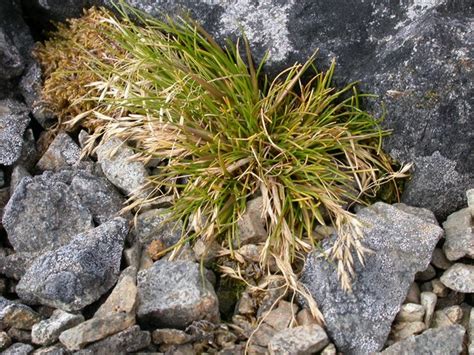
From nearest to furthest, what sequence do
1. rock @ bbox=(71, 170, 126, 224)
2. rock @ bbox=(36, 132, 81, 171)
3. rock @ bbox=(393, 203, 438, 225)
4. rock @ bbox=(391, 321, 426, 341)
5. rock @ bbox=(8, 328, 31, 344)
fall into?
rock @ bbox=(8, 328, 31, 344) < rock @ bbox=(391, 321, 426, 341) < rock @ bbox=(393, 203, 438, 225) < rock @ bbox=(71, 170, 126, 224) < rock @ bbox=(36, 132, 81, 171)

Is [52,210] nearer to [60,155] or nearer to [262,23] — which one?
[60,155]

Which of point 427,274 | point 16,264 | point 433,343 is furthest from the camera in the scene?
point 16,264

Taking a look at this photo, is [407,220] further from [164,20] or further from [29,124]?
[29,124]

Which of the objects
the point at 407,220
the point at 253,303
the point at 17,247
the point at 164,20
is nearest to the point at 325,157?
the point at 407,220

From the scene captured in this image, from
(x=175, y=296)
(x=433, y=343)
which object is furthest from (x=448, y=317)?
(x=175, y=296)

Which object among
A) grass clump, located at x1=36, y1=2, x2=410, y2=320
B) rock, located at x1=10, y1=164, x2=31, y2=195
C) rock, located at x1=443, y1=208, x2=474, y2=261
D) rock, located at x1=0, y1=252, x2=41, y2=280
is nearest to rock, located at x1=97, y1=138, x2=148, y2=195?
grass clump, located at x1=36, y1=2, x2=410, y2=320

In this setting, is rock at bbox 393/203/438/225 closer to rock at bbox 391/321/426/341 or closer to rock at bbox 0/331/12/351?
rock at bbox 391/321/426/341

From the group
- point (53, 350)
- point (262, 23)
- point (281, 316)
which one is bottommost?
point (53, 350)
